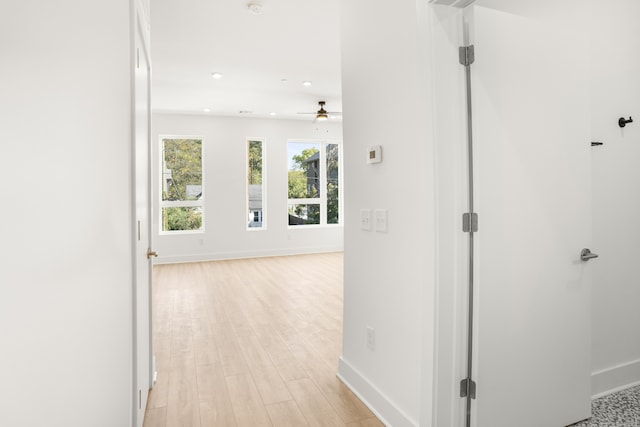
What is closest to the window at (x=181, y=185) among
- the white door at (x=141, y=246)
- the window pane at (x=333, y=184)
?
the window pane at (x=333, y=184)

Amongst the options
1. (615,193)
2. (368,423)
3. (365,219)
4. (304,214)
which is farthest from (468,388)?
(304,214)

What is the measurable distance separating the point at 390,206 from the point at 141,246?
1.40m

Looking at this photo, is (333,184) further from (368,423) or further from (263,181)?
(368,423)

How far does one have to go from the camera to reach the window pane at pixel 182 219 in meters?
7.42

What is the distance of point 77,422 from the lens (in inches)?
33.4

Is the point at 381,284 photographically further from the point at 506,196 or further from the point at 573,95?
the point at 573,95

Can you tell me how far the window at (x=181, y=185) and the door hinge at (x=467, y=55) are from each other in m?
6.62

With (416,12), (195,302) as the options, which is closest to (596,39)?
(416,12)

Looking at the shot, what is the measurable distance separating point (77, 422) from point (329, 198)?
792 centimetres

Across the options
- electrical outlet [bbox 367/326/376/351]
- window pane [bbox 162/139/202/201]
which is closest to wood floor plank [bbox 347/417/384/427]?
electrical outlet [bbox 367/326/376/351]

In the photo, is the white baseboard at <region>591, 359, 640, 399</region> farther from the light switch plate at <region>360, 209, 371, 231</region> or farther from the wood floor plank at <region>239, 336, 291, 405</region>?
the wood floor plank at <region>239, 336, 291, 405</region>

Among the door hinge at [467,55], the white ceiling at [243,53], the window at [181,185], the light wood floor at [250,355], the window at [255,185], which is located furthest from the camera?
the window at [255,185]

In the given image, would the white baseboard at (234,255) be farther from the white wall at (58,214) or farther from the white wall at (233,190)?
the white wall at (58,214)

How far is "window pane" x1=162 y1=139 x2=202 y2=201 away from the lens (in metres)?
7.41
